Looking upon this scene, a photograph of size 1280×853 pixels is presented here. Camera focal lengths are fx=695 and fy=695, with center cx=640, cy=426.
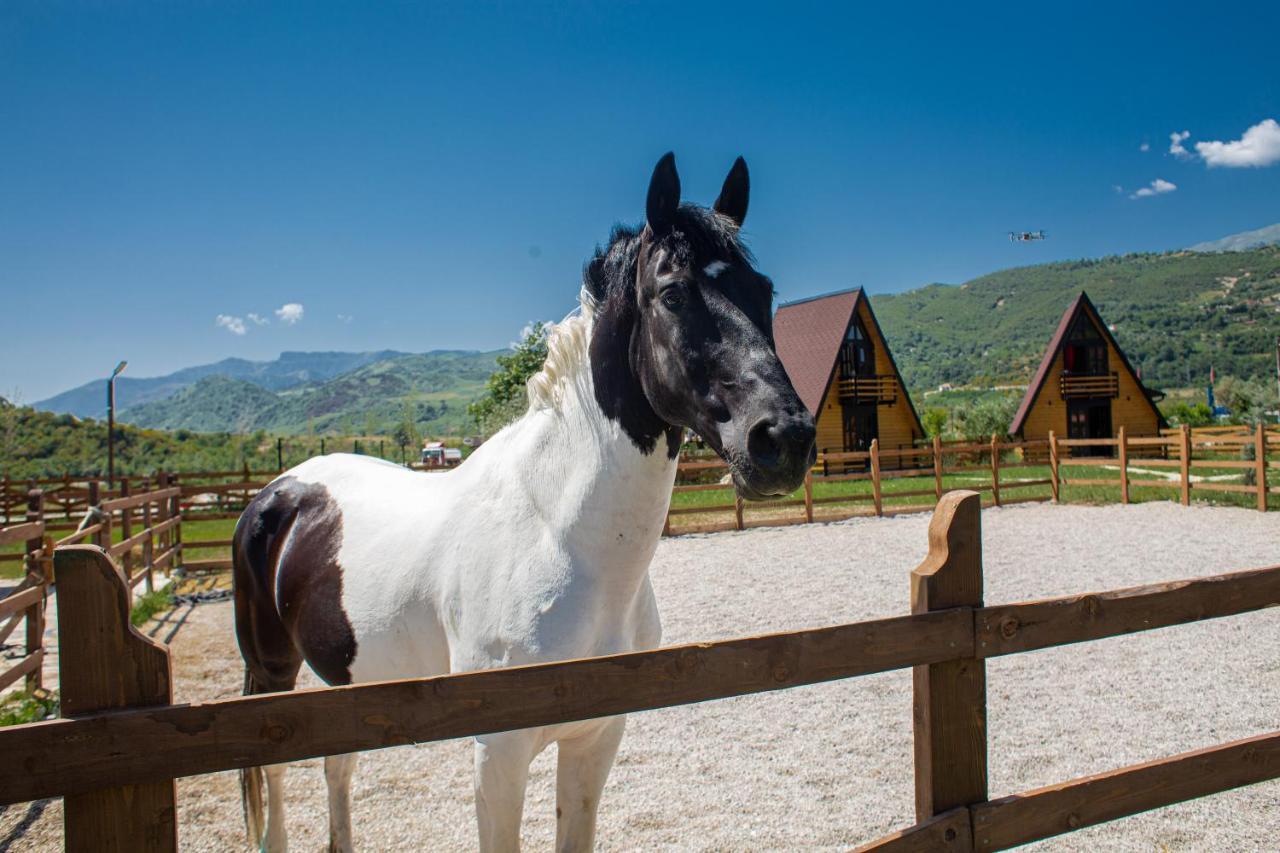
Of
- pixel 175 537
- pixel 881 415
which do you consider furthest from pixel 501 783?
pixel 881 415

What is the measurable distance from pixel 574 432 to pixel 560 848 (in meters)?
1.27

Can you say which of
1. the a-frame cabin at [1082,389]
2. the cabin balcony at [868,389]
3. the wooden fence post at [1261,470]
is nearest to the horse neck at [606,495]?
the wooden fence post at [1261,470]

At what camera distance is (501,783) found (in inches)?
72.3

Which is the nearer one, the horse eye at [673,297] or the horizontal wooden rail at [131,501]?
the horse eye at [673,297]

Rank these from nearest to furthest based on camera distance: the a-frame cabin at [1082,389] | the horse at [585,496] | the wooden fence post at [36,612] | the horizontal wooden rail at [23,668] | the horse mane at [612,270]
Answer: the horse at [585,496] < the horse mane at [612,270] < the horizontal wooden rail at [23,668] < the wooden fence post at [36,612] < the a-frame cabin at [1082,389]

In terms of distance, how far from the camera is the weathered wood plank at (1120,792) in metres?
1.64

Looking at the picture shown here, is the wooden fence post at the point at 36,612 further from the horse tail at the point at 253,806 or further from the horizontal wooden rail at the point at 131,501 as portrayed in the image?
the horse tail at the point at 253,806

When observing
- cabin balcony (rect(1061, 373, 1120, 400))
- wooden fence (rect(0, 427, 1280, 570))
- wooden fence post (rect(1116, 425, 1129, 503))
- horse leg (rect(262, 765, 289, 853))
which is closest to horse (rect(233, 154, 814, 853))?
horse leg (rect(262, 765, 289, 853))

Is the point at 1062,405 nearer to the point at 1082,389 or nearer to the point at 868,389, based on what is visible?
the point at 1082,389

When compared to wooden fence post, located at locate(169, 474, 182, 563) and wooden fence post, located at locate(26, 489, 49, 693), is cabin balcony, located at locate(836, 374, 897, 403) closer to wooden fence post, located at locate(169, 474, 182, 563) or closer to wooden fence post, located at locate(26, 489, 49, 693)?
wooden fence post, located at locate(169, 474, 182, 563)

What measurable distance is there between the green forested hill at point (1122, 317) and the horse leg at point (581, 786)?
98188mm

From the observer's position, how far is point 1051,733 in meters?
4.37

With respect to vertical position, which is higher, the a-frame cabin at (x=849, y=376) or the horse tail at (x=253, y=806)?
the a-frame cabin at (x=849, y=376)

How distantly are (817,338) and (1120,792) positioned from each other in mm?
24968
